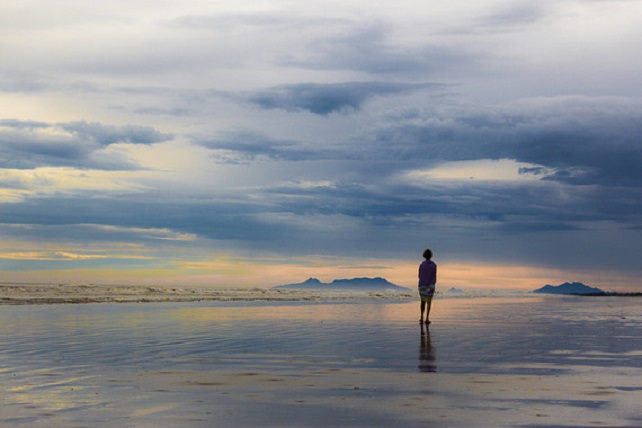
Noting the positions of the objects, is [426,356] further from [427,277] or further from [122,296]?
[122,296]

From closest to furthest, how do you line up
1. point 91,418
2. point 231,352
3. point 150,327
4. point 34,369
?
point 91,418 < point 34,369 < point 231,352 < point 150,327

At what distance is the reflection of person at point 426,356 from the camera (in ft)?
41.5

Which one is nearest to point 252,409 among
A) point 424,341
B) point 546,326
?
point 424,341

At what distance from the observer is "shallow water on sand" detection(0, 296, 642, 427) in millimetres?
8438

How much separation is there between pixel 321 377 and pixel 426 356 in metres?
3.53

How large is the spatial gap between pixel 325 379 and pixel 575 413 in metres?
4.15

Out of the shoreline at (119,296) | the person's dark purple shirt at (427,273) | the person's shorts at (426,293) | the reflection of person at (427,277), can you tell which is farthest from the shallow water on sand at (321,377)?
the shoreline at (119,296)

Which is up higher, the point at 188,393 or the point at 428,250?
the point at 428,250

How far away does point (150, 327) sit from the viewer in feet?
76.0

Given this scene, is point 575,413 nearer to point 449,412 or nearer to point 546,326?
point 449,412

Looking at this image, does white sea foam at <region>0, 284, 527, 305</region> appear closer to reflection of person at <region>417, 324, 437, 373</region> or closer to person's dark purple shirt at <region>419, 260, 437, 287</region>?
person's dark purple shirt at <region>419, 260, 437, 287</region>

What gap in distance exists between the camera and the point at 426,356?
14.5 meters

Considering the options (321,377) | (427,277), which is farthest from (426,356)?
(427,277)

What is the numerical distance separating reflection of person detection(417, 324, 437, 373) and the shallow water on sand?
0.15ft
